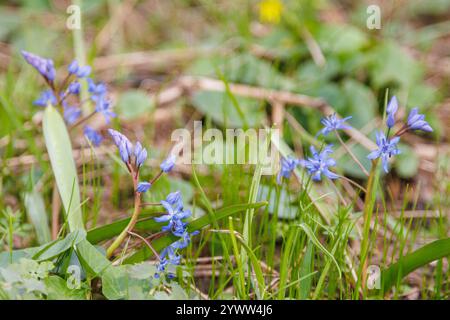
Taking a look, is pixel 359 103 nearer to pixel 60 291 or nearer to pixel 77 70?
pixel 77 70

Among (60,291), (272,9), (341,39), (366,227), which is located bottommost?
(60,291)

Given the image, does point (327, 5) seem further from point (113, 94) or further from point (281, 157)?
point (281, 157)

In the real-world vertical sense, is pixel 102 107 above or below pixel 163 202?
above

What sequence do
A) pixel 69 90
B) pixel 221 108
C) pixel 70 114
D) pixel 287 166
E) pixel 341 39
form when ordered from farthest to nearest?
pixel 341 39 → pixel 221 108 → pixel 70 114 → pixel 69 90 → pixel 287 166

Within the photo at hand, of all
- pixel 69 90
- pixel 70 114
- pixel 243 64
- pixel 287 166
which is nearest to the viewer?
pixel 287 166

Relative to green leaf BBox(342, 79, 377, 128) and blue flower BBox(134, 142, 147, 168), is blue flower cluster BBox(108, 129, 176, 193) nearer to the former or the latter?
blue flower BBox(134, 142, 147, 168)

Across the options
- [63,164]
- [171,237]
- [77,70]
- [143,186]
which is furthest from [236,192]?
[77,70]

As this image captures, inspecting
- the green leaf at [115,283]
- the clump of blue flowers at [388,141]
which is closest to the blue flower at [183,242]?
the green leaf at [115,283]

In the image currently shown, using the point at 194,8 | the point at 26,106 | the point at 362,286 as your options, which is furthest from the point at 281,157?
the point at 194,8
